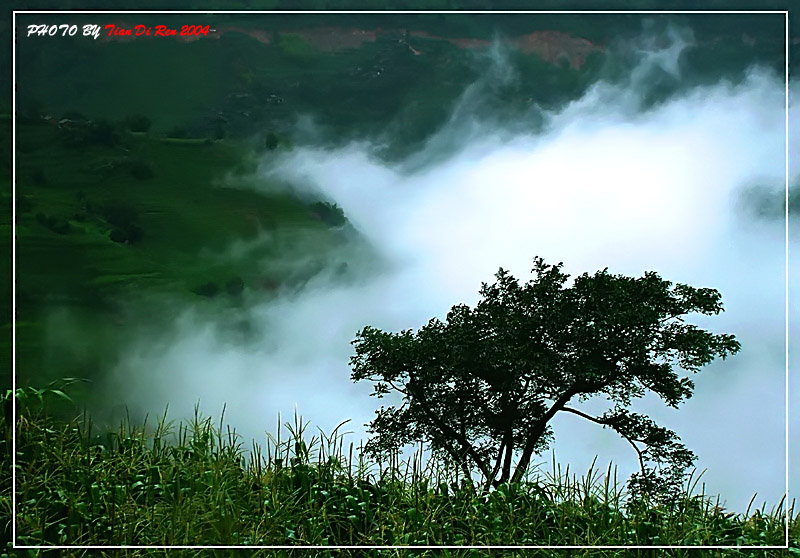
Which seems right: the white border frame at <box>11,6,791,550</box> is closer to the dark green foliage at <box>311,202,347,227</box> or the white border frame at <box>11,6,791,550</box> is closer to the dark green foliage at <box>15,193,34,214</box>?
the dark green foliage at <box>15,193,34,214</box>

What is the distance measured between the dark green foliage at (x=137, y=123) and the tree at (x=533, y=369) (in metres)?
1.03

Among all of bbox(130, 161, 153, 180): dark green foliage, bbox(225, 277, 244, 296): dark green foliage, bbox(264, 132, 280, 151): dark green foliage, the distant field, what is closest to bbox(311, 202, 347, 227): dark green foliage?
the distant field

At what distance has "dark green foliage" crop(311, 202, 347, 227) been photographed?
284 cm

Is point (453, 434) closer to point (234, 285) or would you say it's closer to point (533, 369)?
point (533, 369)

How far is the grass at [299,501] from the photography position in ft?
8.93

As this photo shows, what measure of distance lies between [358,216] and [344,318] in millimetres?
357

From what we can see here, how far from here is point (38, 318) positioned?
9.44ft

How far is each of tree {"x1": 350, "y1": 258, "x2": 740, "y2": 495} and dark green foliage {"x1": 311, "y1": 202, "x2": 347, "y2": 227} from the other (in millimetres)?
382

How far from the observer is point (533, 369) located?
9.27ft

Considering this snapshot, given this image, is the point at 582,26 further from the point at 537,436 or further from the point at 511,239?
the point at 537,436

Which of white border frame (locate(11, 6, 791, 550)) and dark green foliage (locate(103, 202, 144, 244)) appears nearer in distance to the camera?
white border frame (locate(11, 6, 791, 550))

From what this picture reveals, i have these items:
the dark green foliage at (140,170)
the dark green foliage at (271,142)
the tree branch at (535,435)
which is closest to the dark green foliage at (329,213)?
the dark green foliage at (271,142)

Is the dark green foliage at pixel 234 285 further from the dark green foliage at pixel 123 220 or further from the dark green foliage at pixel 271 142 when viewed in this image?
the dark green foliage at pixel 271 142

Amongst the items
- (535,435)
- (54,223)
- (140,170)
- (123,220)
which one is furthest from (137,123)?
(535,435)
